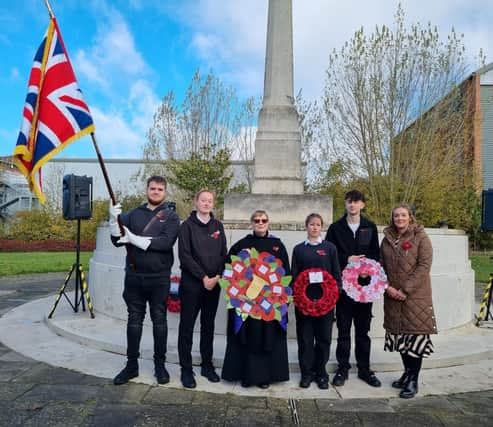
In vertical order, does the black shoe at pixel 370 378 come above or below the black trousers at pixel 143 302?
below

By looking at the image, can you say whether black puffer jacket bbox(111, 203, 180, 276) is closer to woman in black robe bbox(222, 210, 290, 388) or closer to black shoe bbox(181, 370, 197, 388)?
woman in black robe bbox(222, 210, 290, 388)

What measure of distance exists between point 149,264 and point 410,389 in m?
2.85

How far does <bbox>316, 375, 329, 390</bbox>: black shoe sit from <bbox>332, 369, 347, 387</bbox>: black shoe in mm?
110

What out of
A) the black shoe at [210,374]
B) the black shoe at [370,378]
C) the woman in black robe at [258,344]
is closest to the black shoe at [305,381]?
the woman in black robe at [258,344]

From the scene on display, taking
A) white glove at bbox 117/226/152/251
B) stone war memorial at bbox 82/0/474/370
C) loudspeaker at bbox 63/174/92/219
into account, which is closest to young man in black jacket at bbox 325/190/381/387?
stone war memorial at bbox 82/0/474/370

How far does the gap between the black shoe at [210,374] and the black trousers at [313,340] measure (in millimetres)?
906

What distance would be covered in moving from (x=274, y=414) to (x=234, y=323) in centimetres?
99

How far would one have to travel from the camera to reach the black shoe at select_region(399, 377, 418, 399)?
4.39m

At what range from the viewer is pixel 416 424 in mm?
3777

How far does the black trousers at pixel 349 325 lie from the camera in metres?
4.70

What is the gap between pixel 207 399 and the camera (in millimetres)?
4285

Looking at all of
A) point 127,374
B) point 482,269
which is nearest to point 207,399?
point 127,374

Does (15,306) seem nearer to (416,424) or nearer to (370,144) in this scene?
(416,424)

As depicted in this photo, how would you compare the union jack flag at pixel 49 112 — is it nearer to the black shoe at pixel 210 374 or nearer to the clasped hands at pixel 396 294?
the black shoe at pixel 210 374
